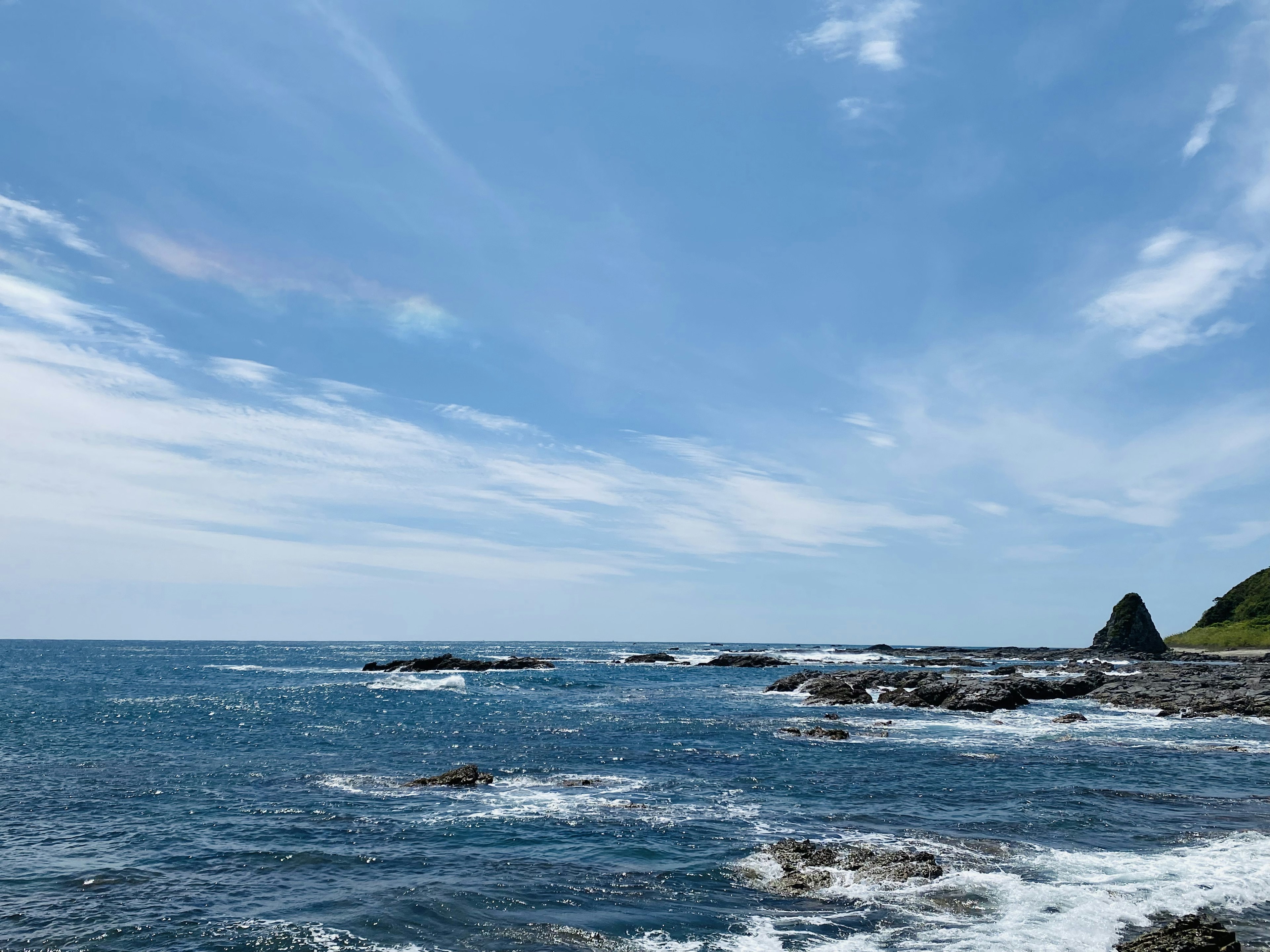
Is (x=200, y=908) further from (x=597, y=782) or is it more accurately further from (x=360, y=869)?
(x=597, y=782)

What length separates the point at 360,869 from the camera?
21609mm

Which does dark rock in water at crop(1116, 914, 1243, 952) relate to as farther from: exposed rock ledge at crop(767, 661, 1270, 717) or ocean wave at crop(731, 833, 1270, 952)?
exposed rock ledge at crop(767, 661, 1270, 717)

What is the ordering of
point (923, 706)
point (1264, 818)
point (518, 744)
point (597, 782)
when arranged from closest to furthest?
point (1264, 818)
point (597, 782)
point (518, 744)
point (923, 706)

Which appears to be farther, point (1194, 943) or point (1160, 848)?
point (1160, 848)

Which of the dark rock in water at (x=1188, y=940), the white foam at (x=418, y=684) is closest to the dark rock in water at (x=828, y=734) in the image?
the dark rock in water at (x=1188, y=940)

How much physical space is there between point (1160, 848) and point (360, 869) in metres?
23.6

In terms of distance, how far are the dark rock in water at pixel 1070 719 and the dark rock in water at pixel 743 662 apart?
89.1m

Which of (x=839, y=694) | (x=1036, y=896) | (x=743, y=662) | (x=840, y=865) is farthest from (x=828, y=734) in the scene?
(x=743, y=662)

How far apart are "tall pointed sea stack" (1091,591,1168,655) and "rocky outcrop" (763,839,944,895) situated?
14502 cm

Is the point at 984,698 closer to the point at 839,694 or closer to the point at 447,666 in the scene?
the point at 839,694

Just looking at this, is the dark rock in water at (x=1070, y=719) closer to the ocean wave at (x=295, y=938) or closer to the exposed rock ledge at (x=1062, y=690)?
the exposed rock ledge at (x=1062, y=690)

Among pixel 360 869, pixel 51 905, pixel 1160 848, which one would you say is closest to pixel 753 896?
pixel 360 869

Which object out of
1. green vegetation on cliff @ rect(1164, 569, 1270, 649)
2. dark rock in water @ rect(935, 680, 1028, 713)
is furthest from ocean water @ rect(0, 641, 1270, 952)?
green vegetation on cliff @ rect(1164, 569, 1270, 649)

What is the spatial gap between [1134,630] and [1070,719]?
362 feet
